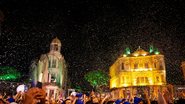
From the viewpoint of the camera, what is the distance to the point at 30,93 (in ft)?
9.84

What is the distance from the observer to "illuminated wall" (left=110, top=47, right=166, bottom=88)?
62.4 metres

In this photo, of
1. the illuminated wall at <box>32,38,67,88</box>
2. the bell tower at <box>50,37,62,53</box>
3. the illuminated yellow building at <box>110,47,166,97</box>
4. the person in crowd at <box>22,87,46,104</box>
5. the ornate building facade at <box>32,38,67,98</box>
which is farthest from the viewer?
the illuminated yellow building at <box>110,47,166,97</box>

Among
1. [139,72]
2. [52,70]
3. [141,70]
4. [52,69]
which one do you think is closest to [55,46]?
[52,69]

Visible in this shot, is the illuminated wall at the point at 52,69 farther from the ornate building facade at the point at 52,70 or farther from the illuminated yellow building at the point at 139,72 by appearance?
the illuminated yellow building at the point at 139,72

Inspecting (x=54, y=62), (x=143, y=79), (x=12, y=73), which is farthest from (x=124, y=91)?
(x=12, y=73)

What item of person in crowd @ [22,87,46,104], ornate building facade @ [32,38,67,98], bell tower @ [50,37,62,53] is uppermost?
bell tower @ [50,37,62,53]

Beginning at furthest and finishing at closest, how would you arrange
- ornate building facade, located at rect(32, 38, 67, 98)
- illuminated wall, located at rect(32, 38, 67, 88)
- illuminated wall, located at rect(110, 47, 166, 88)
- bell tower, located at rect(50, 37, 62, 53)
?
illuminated wall, located at rect(110, 47, 166, 88)
bell tower, located at rect(50, 37, 62, 53)
illuminated wall, located at rect(32, 38, 67, 88)
ornate building facade, located at rect(32, 38, 67, 98)

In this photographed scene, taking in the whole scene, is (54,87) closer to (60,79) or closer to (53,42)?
(60,79)

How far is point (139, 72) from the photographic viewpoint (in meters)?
64.4

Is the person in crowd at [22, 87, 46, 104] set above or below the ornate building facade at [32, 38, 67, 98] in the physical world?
below

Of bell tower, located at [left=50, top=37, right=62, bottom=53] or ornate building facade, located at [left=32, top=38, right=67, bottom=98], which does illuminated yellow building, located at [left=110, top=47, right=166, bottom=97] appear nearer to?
ornate building facade, located at [left=32, top=38, right=67, bottom=98]

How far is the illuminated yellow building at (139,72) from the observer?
61.4 metres

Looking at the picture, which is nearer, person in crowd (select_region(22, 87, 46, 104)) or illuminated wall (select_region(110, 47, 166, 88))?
person in crowd (select_region(22, 87, 46, 104))

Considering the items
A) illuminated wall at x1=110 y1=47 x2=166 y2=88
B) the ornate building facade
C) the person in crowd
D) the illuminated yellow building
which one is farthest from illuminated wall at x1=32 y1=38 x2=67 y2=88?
the person in crowd
